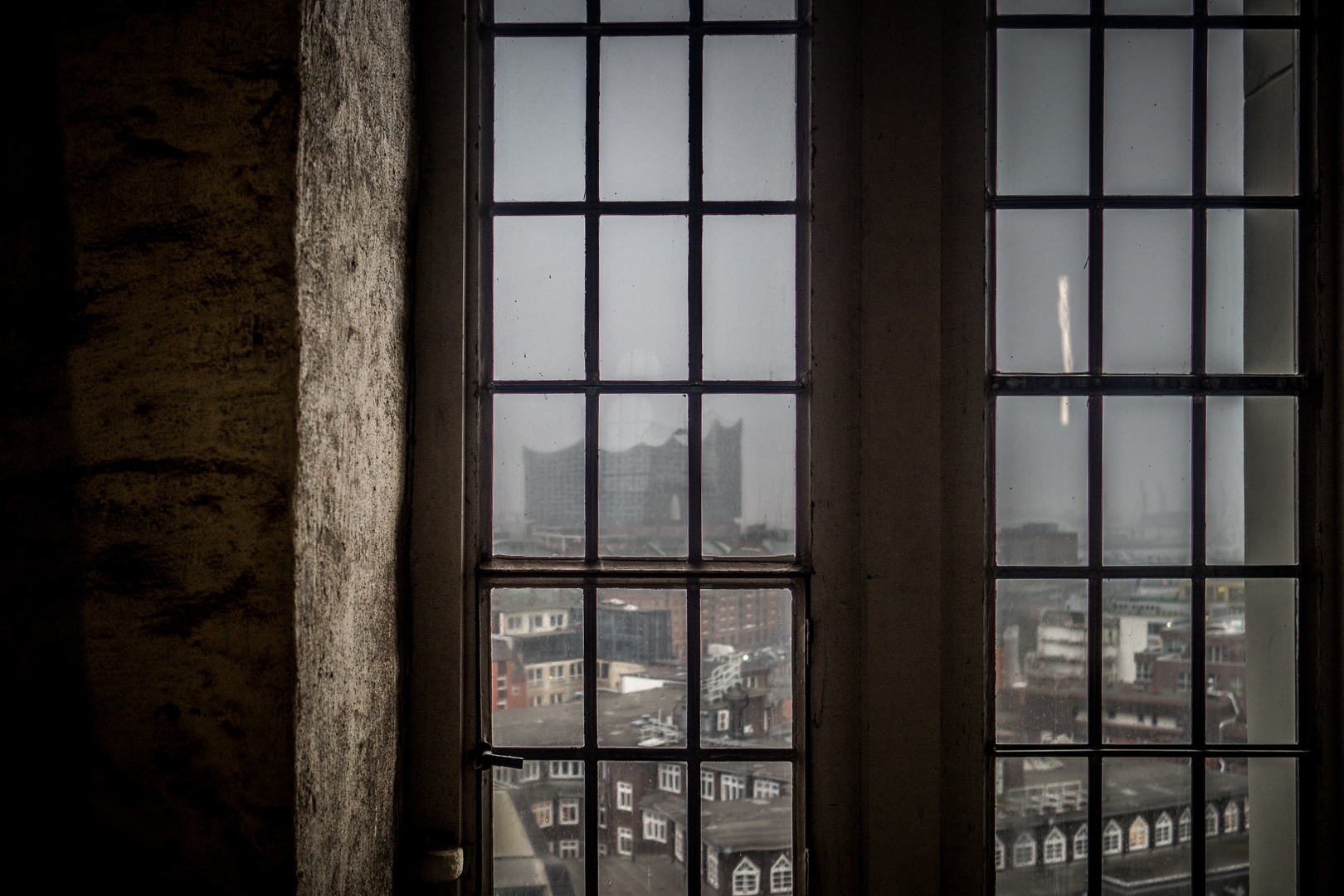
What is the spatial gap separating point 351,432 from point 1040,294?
4.45 feet

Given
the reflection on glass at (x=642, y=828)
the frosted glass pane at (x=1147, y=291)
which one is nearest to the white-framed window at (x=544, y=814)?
the reflection on glass at (x=642, y=828)

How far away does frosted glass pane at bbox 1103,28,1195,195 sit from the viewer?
4.75 ft

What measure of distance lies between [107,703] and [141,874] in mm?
219

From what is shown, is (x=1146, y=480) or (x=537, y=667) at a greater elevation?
(x=1146, y=480)

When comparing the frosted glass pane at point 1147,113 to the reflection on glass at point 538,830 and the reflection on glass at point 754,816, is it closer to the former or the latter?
the reflection on glass at point 754,816

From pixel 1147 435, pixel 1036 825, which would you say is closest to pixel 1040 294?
pixel 1147 435

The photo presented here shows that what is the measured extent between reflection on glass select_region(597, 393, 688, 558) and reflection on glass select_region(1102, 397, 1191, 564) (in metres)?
0.89

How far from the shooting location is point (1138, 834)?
143 cm

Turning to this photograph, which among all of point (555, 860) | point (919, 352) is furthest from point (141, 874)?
point (919, 352)

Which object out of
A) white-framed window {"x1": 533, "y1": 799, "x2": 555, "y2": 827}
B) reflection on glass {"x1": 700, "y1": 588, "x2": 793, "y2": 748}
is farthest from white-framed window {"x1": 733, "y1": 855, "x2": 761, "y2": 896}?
white-framed window {"x1": 533, "y1": 799, "x2": 555, "y2": 827}

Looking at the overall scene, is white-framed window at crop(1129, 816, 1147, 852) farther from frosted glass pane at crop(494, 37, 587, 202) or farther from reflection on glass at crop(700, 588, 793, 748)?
frosted glass pane at crop(494, 37, 587, 202)

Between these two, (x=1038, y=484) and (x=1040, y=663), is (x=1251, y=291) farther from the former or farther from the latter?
(x=1040, y=663)

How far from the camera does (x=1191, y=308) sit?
1.44 metres

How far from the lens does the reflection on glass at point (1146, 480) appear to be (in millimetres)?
1441
